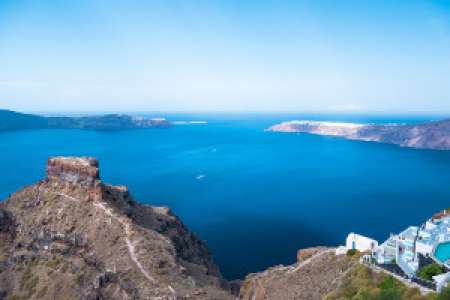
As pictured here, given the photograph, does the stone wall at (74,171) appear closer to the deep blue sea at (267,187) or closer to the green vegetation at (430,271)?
the deep blue sea at (267,187)

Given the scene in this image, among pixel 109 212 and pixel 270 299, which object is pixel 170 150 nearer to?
pixel 109 212

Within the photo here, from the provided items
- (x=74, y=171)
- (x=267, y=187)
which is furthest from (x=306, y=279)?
(x=267, y=187)

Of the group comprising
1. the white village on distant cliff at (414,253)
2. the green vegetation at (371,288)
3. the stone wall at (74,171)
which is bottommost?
the green vegetation at (371,288)

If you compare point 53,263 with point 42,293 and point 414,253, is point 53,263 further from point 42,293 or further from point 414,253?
point 414,253

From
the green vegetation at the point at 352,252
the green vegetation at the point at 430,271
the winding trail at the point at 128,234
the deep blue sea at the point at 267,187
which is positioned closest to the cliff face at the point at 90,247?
the winding trail at the point at 128,234

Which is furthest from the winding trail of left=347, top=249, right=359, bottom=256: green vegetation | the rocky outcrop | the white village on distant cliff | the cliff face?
left=347, top=249, right=359, bottom=256: green vegetation

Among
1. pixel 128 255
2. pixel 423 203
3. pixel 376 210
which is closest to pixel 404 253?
pixel 128 255

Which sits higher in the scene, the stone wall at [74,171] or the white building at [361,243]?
the stone wall at [74,171]
